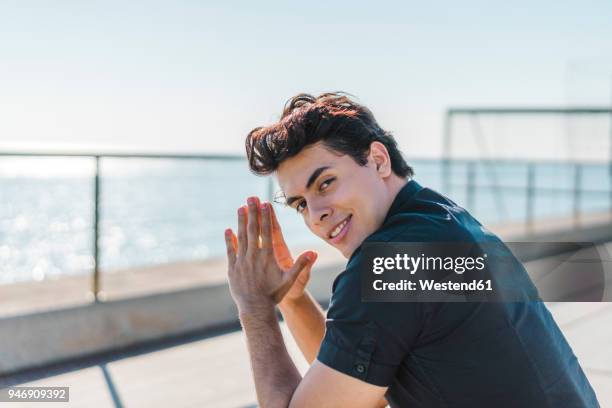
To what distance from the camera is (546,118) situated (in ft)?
26.7

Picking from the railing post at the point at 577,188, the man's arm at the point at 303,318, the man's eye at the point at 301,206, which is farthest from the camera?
the railing post at the point at 577,188

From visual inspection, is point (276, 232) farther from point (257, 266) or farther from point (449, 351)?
point (449, 351)

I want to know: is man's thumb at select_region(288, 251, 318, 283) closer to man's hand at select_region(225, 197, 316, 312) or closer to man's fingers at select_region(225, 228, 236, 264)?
man's hand at select_region(225, 197, 316, 312)

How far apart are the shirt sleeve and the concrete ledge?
7.75ft

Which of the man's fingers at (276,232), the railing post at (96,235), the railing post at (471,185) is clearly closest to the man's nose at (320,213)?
the man's fingers at (276,232)

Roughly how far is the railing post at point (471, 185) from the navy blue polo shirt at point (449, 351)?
648 cm

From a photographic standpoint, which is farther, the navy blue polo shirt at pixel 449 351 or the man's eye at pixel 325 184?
the man's eye at pixel 325 184

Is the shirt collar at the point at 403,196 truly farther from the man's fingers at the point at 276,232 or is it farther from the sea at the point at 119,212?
the sea at the point at 119,212

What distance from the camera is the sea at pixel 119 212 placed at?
3691mm

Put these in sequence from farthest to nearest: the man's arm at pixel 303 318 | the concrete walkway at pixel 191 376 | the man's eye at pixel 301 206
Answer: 1. the concrete walkway at pixel 191 376
2. the man's arm at pixel 303 318
3. the man's eye at pixel 301 206

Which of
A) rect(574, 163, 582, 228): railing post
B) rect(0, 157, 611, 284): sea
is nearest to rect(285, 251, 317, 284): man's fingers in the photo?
rect(0, 157, 611, 284): sea

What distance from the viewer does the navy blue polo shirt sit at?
120cm

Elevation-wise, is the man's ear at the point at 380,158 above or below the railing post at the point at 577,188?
above

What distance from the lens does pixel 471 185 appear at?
7719 mm
